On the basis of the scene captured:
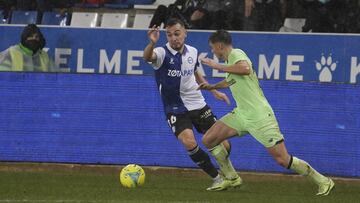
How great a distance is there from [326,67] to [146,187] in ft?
14.3

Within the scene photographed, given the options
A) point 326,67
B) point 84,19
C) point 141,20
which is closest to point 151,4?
point 141,20

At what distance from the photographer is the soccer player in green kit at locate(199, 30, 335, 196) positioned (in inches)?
506

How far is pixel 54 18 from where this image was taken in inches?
793

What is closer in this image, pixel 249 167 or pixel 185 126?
pixel 185 126

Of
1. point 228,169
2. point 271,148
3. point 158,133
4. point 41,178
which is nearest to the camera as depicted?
point 271,148

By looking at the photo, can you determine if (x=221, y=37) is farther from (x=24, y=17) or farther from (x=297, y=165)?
(x=24, y=17)

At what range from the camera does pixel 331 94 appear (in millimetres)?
15641

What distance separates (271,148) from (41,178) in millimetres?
3910

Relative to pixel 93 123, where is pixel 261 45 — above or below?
above

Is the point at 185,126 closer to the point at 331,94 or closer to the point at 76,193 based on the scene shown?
the point at 76,193

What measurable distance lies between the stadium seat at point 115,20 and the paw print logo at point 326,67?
4.36m

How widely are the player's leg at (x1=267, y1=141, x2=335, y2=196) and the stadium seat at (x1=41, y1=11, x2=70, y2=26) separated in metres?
8.14

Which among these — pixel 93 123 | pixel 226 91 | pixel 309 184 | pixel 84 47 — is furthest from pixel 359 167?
pixel 84 47

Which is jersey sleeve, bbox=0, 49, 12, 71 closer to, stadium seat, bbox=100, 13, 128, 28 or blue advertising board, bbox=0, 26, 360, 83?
blue advertising board, bbox=0, 26, 360, 83
